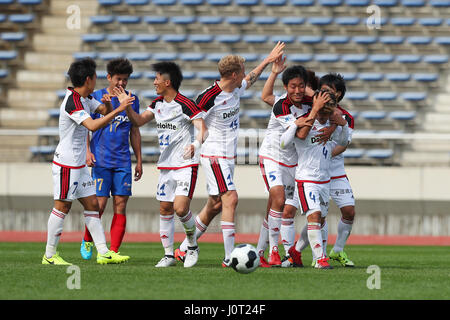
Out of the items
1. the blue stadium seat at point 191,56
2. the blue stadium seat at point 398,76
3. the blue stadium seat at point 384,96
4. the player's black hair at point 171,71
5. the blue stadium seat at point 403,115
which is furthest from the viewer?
the blue stadium seat at point 191,56

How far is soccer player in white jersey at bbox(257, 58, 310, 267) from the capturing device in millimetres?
7841

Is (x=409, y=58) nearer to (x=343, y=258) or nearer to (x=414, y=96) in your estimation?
(x=414, y=96)

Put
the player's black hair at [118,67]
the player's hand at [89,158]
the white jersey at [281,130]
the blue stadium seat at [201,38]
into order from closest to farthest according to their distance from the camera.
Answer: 1. the white jersey at [281,130]
2. the player's black hair at [118,67]
3. the player's hand at [89,158]
4. the blue stadium seat at [201,38]

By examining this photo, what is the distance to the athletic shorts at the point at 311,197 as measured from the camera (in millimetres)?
7625

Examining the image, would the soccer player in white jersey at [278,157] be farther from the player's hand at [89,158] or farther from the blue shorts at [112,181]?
the player's hand at [89,158]

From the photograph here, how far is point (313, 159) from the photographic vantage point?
775 centimetres

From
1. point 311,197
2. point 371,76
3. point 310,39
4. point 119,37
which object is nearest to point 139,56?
point 119,37

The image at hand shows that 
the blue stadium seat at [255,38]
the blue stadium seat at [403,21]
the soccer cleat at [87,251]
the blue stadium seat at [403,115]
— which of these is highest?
the blue stadium seat at [403,21]

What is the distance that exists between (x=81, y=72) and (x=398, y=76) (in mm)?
12043

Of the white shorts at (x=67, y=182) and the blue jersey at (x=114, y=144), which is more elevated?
the blue jersey at (x=114, y=144)

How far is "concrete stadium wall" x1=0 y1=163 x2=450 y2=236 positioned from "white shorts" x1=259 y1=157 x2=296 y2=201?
5.94 meters

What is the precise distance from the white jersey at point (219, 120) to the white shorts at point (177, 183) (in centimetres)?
25

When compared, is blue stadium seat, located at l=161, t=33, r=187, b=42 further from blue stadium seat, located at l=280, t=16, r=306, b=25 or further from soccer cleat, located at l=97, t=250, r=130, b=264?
soccer cleat, located at l=97, t=250, r=130, b=264

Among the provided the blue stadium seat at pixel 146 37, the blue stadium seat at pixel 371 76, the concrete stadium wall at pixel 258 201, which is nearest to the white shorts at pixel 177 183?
the concrete stadium wall at pixel 258 201
